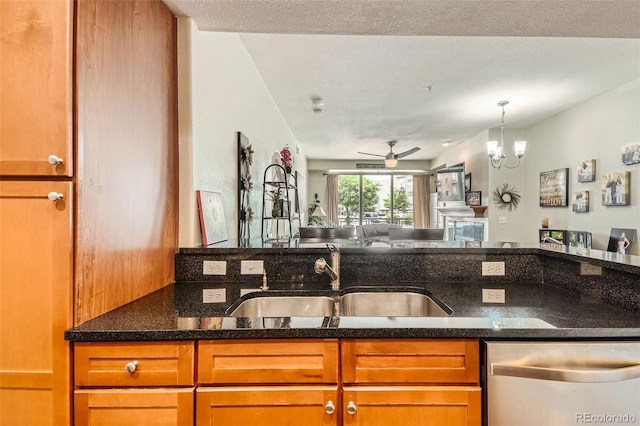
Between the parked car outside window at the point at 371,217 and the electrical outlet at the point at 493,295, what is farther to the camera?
the parked car outside window at the point at 371,217

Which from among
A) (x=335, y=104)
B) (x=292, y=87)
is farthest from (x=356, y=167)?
(x=292, y=87)

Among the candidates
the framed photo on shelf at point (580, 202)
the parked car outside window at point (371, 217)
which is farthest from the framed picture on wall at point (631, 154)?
the parked car outside window at point (371, 217)

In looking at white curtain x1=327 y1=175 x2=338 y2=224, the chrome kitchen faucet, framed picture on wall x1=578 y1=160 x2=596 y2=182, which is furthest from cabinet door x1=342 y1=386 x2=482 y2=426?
white curtain x1=327 y1=175 x2=338 y2=224

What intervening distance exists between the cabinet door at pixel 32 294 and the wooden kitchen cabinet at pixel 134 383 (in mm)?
111

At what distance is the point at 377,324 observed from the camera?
1051mm

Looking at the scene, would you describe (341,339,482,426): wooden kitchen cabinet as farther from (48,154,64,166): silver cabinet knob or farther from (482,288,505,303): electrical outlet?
(48,154,64,166): silver cabinet knob

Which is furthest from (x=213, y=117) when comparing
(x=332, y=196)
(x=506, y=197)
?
(x=332, y=196)

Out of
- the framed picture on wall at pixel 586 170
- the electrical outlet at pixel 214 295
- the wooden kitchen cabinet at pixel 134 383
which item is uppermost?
the framed picture on wall at pixel 586 170

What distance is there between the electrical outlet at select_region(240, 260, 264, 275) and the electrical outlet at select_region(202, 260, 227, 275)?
0.09 metres

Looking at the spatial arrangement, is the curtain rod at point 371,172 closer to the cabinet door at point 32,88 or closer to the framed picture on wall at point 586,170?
the framed picture on wall at point 586,170

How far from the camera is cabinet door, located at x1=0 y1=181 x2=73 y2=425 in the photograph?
1.01 m

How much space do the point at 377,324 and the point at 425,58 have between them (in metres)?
2.72

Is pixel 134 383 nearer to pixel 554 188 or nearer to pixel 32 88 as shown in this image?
Result: pixel 32 88

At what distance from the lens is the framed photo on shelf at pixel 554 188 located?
4402 mm
